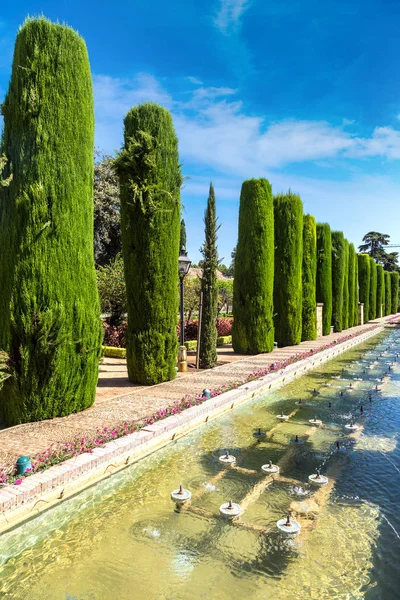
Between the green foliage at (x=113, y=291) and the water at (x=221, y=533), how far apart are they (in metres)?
11.7

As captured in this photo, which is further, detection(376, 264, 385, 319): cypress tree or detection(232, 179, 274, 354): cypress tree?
detection(376, 264, 385, 319): cypress tree

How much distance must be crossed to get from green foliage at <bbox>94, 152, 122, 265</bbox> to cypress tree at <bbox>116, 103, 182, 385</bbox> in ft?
47.9

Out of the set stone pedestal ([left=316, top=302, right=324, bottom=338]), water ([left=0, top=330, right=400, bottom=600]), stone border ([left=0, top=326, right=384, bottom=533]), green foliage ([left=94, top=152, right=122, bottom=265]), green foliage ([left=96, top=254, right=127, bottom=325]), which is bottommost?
water ([left=0, top=330, right=400, bottom=600])

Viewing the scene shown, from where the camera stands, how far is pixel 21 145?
676 cm

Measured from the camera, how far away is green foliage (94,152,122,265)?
24.4 metres

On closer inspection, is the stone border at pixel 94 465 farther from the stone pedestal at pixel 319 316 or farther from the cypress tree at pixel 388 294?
the cypress tree at pixel 388 294

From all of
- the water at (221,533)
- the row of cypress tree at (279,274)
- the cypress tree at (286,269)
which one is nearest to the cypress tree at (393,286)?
the row of cypress tree at (279,274)

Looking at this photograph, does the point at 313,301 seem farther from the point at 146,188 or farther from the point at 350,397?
the point at 146,188

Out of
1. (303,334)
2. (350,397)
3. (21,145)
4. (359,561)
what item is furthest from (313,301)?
(359,561)

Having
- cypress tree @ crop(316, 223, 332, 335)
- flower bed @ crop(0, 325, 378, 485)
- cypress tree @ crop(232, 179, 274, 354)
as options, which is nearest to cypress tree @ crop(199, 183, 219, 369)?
flower bed @ crop(0, 325, 378, 485)

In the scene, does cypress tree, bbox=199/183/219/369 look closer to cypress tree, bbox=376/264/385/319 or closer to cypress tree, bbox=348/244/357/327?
cypress tree, bbox=348/244/357/327

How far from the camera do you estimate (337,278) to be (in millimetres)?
26172

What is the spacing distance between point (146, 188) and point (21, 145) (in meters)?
3.39

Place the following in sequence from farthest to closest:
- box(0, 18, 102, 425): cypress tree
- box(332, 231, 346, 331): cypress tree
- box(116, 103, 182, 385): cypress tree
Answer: box(332, 231, 346, 331): cypress tree
box(116, 103, 182, 385): cypress tree
box(0, 18, 102, 425): cypress tree
